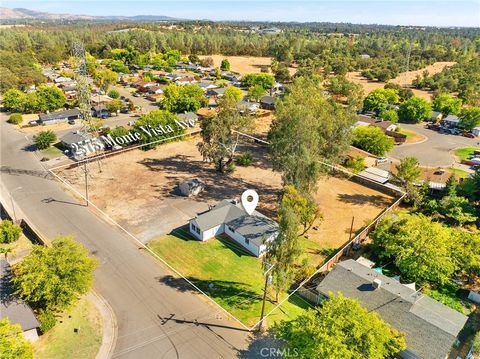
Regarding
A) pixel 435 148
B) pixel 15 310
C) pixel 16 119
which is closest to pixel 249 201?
pixel 15 310

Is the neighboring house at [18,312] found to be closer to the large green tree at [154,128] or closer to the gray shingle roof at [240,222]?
the gray shingle roof at [240,222]

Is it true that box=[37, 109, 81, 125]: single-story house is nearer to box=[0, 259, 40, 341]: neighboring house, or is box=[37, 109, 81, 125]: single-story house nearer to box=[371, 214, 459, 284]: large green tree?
box=[0, 259, 40, 341]: neighboring house

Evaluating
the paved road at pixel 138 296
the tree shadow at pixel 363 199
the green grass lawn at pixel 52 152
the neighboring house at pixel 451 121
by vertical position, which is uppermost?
the neighboring house at pixel 451 121

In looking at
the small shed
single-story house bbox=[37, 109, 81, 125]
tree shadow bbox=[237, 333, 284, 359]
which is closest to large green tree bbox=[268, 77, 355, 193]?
the small shed

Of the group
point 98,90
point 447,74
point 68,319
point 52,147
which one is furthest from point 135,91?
point 447,74

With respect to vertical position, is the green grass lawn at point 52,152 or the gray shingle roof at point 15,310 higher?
the gray shingle roof at point 15,310

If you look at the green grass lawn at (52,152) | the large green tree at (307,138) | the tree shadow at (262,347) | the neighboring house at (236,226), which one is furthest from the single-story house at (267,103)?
the tree shadow at (262,347)
